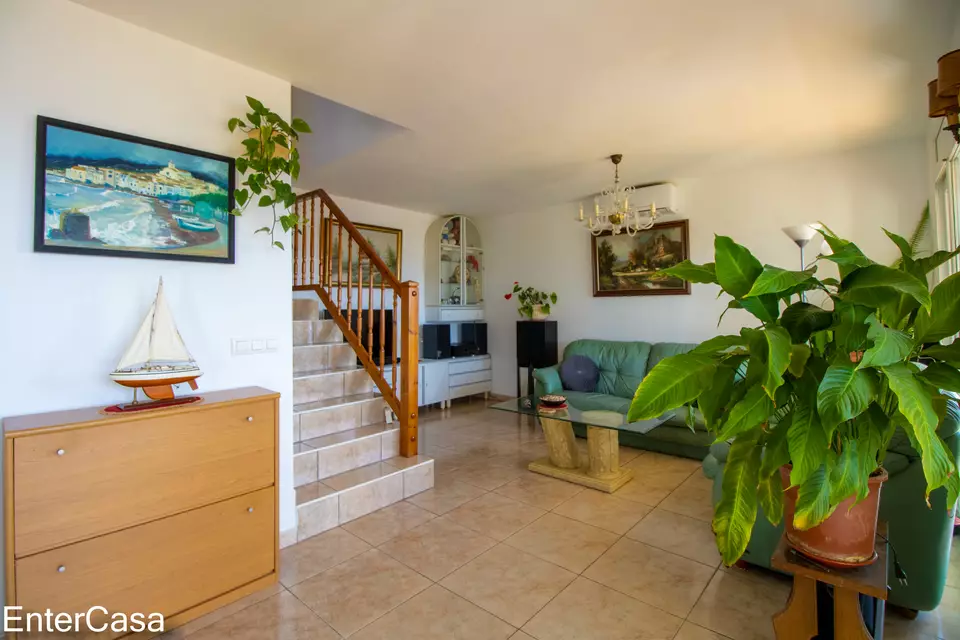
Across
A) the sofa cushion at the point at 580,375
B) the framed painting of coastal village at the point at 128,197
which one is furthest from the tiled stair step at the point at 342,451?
the sofa cushion at the point at 580,375

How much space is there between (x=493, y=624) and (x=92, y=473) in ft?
5.43

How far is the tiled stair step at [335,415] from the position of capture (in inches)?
123

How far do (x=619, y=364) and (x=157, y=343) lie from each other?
4.06 m

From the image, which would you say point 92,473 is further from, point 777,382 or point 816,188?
point 816,188

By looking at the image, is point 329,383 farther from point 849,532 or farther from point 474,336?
point 849,532

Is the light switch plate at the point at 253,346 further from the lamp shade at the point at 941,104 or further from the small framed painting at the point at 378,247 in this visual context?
the lamp shade at the point at 941,104

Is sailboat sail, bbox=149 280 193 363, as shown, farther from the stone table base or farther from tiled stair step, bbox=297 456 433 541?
the stone table base

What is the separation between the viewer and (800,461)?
42.3 inches

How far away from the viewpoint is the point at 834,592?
1.31 metres

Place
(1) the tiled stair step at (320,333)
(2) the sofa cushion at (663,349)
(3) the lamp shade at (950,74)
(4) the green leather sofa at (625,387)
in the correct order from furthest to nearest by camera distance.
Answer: (2) the sofa cushion at (663,349) → (1) the tiled stair step at (320,333) → (4) the green leather sofa at (625,387) → (3) the lamp shade at (950,74)

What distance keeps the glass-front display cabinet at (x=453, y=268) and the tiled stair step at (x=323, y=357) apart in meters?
2.14

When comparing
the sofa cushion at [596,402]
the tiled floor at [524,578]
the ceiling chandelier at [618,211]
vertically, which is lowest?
the tiled floor at [524,578]

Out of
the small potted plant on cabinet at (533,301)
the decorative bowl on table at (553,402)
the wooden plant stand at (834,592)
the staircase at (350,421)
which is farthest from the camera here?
the small potted plant on cabinet at (533,301)

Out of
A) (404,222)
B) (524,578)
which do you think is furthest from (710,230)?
(524,578)
